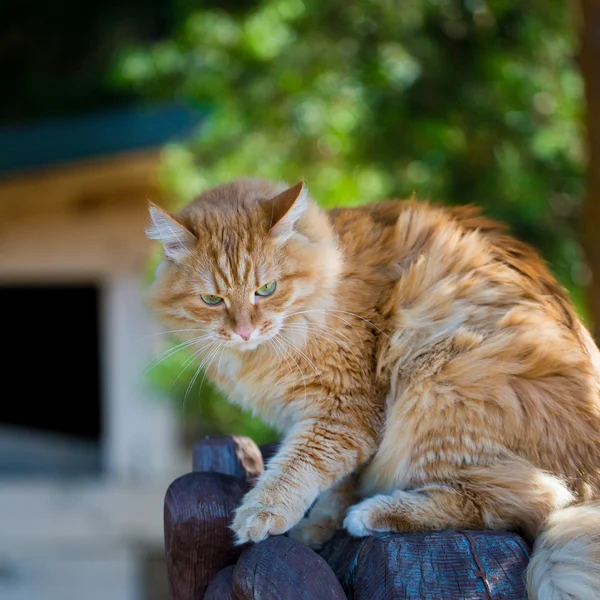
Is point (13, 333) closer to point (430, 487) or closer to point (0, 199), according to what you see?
point (0, 199)

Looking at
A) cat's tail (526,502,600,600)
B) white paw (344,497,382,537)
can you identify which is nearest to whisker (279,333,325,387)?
white paw (344,497,382,537)

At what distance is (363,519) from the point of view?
6.59 ft

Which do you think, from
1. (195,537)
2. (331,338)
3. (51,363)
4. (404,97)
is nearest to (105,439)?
(51,363)

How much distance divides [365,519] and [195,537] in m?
0.43

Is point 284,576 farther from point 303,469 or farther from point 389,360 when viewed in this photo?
point 389,360

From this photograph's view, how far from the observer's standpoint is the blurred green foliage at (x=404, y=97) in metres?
4.31

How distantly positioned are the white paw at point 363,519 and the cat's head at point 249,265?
1.85ft

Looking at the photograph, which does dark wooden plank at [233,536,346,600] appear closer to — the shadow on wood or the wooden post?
the shadow on wood

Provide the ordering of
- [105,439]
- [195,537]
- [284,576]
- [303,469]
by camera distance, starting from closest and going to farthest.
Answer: [284,576] → [195,537] → [303,469] → [105,439]

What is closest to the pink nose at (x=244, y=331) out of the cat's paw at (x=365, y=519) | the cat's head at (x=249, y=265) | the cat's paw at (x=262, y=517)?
the cat's head at (x=249, y=265)

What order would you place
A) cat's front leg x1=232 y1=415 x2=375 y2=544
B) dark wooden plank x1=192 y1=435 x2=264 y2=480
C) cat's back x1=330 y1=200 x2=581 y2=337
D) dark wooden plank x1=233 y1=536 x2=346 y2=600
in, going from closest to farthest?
dark wooden plank x1=233 y1=536 x2=346 y2=600, cat's front leg x1=232 y1=415 x2=375 y2=544, cat's back x1=330 y1=200 x2=581 y2=337, dark wooden plank x1=192 y1=435 x2=264 y2=480

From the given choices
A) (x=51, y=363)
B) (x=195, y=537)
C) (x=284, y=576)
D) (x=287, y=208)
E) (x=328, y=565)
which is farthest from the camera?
(x=51, y=363)

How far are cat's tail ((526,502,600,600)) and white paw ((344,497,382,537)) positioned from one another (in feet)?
1.37

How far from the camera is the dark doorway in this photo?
816 centimetres
